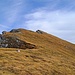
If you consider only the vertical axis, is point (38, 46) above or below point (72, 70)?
above

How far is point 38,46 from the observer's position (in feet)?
148

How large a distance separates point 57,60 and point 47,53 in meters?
3.59

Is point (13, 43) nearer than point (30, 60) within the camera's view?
No

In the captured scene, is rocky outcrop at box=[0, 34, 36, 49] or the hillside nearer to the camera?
the hillside

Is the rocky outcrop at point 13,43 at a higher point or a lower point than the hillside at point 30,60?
higher

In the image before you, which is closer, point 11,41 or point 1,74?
point 1,74

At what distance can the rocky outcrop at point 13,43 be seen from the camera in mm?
44906

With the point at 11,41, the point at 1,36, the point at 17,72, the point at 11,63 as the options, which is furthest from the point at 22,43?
the point at 17,72

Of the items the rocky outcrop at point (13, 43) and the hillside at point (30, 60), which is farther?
the rocky outcrop at point (13, 43)

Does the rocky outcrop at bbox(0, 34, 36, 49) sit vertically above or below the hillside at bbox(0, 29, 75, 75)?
above

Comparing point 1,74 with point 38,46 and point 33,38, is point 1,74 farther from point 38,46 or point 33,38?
point 33,38

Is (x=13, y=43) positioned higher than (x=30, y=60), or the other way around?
(x=13, y=43)

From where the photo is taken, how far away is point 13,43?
150 feet

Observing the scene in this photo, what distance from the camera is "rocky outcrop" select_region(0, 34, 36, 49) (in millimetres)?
44906
